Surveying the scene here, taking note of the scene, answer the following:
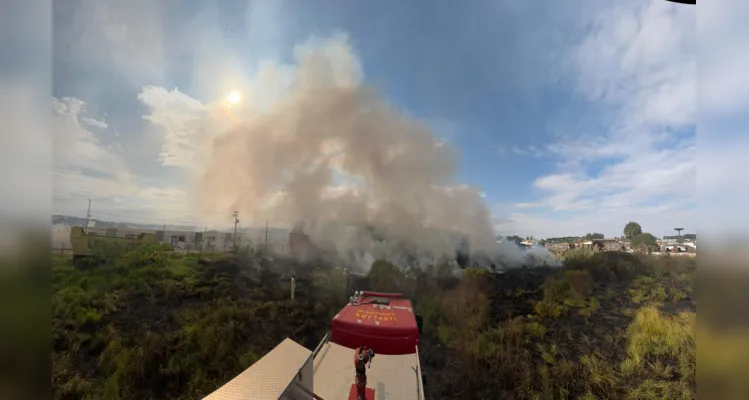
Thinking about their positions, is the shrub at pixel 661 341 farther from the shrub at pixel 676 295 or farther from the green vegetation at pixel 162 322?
the green vegetation at pixel 162 322

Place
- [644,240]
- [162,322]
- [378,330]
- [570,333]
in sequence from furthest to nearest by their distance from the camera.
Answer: [644,240], [570,333], [162,322], [378,330]

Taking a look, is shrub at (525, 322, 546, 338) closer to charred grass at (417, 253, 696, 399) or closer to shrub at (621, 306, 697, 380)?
charred grass at (417, 253, 696, 399)

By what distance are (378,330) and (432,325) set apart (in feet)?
14.2

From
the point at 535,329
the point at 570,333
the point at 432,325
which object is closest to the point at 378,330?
the point at 432,325

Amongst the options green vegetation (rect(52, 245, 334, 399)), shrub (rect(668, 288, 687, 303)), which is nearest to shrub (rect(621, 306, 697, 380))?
shrub (rect(668, 288, 687, 303))

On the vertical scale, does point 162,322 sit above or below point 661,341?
below

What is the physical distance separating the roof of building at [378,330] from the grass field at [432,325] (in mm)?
2692

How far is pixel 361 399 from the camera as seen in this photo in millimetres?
3396

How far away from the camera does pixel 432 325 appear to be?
28.4ft

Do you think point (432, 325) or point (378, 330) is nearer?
point (378, 330)

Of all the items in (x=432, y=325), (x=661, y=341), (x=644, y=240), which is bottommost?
(x=432, y=325)

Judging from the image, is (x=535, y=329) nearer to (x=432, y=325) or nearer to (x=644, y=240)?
(x=432, y=325)

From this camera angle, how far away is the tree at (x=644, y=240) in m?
8.32

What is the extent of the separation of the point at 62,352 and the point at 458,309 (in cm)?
974
